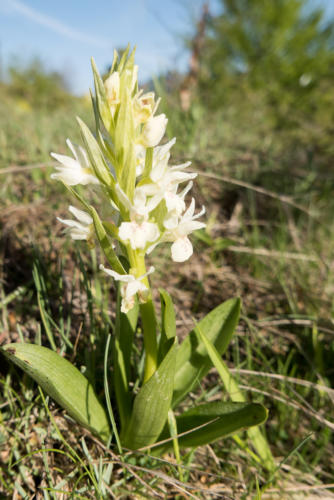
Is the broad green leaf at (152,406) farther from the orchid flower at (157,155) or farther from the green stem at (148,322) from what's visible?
the orchid flower at (157,155)

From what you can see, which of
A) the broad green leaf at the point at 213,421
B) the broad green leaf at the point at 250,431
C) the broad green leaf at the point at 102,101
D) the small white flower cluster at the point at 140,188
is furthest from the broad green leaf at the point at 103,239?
the broad green leaf at the point at 213,421

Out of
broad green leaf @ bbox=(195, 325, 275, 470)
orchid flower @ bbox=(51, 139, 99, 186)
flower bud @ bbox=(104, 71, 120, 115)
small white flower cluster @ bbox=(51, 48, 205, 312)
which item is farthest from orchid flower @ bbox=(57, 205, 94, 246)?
broad green leaf @ bbox=(195, 325, 275, 470)

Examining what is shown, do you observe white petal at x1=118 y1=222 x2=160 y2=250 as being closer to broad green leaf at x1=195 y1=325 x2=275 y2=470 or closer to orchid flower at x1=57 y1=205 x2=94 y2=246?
orchid flower at x1=57 y1=205 x2=94 y2=246

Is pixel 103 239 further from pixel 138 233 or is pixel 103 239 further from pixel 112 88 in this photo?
pixel 112 88

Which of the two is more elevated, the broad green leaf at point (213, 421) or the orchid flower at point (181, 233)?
the orchid flower at point (181, 233)

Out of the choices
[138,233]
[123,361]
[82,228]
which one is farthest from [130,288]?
[123,361]

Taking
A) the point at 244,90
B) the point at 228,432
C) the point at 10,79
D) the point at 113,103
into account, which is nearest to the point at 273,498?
the point at 228,432
